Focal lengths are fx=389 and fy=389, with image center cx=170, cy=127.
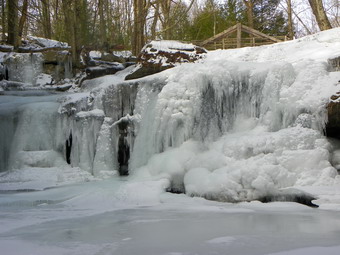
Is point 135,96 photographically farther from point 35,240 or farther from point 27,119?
point 35,240

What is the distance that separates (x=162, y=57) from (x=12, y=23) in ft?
26.0

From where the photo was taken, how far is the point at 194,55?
31.7 ft

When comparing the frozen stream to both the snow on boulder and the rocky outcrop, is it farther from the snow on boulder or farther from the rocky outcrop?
the snow on boulder

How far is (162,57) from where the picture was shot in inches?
371

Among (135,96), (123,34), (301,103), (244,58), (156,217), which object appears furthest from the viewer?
(123,34)

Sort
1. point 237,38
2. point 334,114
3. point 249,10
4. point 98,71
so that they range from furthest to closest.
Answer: point 249,10, point 237,38, point 98,71, point 334,114

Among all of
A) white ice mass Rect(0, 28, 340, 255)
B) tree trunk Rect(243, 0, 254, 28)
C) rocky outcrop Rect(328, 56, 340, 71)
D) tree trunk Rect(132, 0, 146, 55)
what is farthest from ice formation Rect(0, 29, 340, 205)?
tree trunk Rect(243, 0, 254, 28)

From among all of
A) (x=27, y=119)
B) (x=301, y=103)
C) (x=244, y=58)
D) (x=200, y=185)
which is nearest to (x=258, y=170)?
(x=200, y=185)

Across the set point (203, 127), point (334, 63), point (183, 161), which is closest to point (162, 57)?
point (203, 127)

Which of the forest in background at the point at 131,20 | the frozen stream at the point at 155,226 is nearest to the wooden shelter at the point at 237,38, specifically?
the forest in background at the point at 131,20

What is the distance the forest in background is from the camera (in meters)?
12.9

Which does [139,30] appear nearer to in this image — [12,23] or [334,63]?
[12,23]

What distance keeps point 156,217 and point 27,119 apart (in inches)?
208

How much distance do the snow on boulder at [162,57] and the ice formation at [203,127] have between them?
109cm
